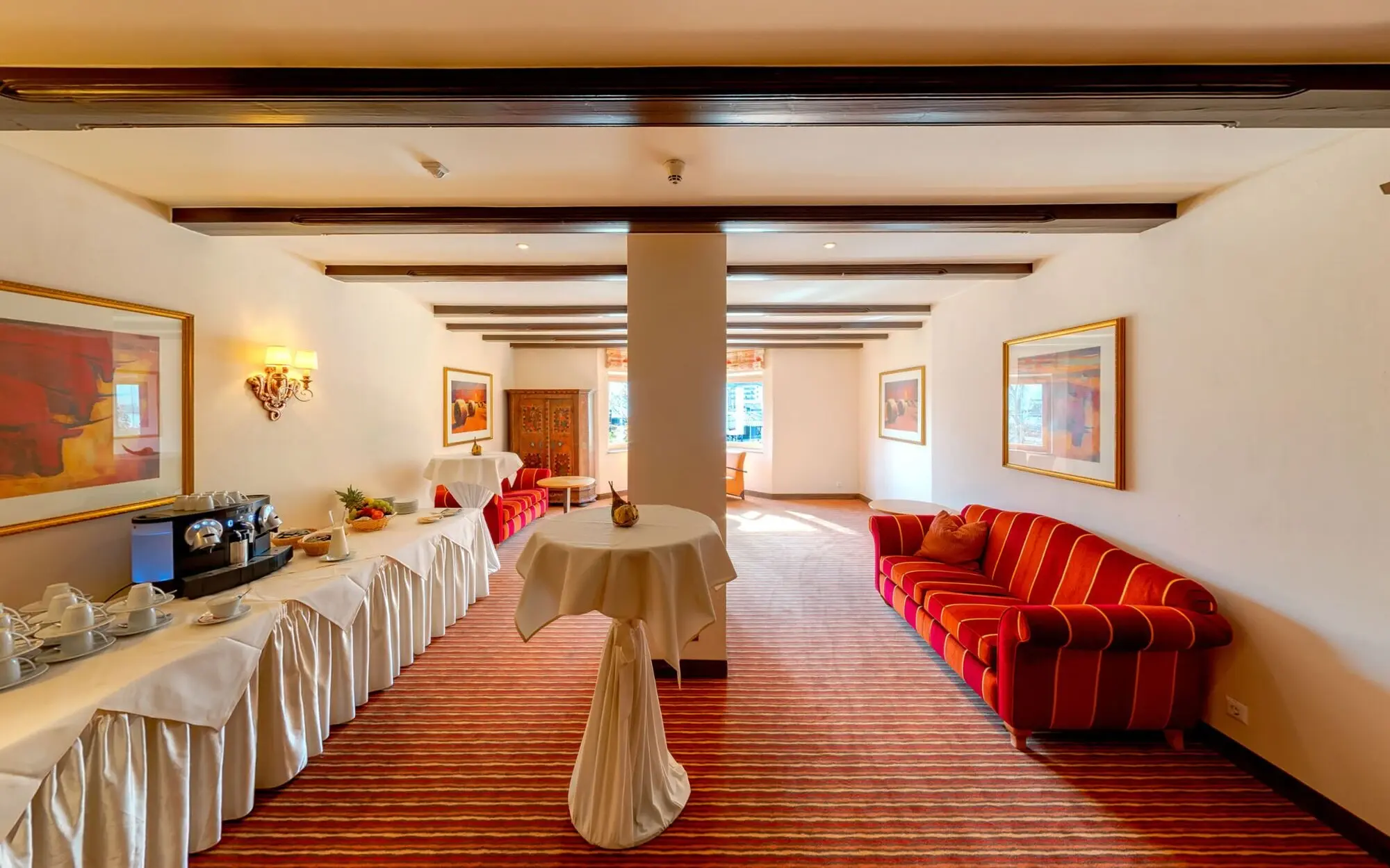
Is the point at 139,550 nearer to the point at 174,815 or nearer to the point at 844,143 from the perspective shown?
the point at 174,815

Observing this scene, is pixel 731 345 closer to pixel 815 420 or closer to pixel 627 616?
pixel 815 420

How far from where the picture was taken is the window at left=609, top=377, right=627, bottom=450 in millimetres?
9047

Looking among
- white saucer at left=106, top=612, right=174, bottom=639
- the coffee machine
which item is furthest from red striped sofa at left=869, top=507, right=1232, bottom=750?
the coffee machine

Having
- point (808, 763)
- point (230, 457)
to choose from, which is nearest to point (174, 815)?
point (230, 457)

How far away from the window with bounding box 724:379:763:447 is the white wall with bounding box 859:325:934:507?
182cm

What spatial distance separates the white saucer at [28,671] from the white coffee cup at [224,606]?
41cm

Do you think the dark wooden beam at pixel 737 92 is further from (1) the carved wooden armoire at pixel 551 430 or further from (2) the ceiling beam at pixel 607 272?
(1) the carved wooden armoire at pixel 551 430

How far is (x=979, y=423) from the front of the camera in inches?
175

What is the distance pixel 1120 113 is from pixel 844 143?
928 millimetres

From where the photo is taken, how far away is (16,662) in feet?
4.95

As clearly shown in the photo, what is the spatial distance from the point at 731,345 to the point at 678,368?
5.17 metres

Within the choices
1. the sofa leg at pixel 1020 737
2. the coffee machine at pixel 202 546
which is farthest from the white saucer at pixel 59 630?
the sofa leg at pixel 1020 737

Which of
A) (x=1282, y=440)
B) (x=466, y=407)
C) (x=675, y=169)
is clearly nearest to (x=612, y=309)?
(x=466, y=407)

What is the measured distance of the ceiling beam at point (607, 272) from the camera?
382 centimetres
